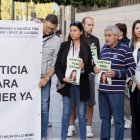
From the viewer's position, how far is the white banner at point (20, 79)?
18.1 feet

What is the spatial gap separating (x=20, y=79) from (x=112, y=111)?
153 cm

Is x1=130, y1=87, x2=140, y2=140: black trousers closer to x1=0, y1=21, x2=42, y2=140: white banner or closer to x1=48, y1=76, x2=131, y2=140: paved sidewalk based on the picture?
x1=48, y1=76, x2=131, y2=140: paved sidewalk

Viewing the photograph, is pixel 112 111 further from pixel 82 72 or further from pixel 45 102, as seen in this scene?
pixel 45 102

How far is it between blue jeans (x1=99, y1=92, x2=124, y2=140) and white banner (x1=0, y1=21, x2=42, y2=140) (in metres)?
1.13

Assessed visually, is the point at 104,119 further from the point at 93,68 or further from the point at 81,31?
the point at 81,31

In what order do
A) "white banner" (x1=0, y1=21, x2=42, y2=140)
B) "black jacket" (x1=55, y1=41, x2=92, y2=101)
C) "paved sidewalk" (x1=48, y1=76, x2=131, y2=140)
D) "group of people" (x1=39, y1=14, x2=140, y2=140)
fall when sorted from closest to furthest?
1. "white banner" (x1=0, y1=21, x2=42, y2=140)
2. "group of people" (x1=39, y1=14, x2=140, y2=140)
3. "black jacket" (x1=55, y1=41, x2=92, y2=101)
4. "paved sidewalk" (x1=48, y1=76, x2=131, y2=140)

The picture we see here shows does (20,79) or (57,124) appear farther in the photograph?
(57,124)

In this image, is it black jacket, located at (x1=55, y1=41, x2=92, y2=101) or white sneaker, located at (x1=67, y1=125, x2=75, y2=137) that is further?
white sneaker, located at (x1=67, y1=125, x2=75, y2=137)

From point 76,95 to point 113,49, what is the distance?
33.2 inches

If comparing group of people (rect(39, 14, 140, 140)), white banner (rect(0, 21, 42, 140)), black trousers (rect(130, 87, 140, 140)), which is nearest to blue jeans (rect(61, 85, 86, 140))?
group of people (rect(39, 14, 140, 140))

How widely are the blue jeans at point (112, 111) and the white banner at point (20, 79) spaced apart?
1129 millimetres

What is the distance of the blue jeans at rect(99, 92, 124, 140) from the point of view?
6.36 m

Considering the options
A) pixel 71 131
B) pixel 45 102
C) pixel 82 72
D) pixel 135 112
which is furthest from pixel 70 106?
pixel 71 131

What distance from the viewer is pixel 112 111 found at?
21.1 ft
